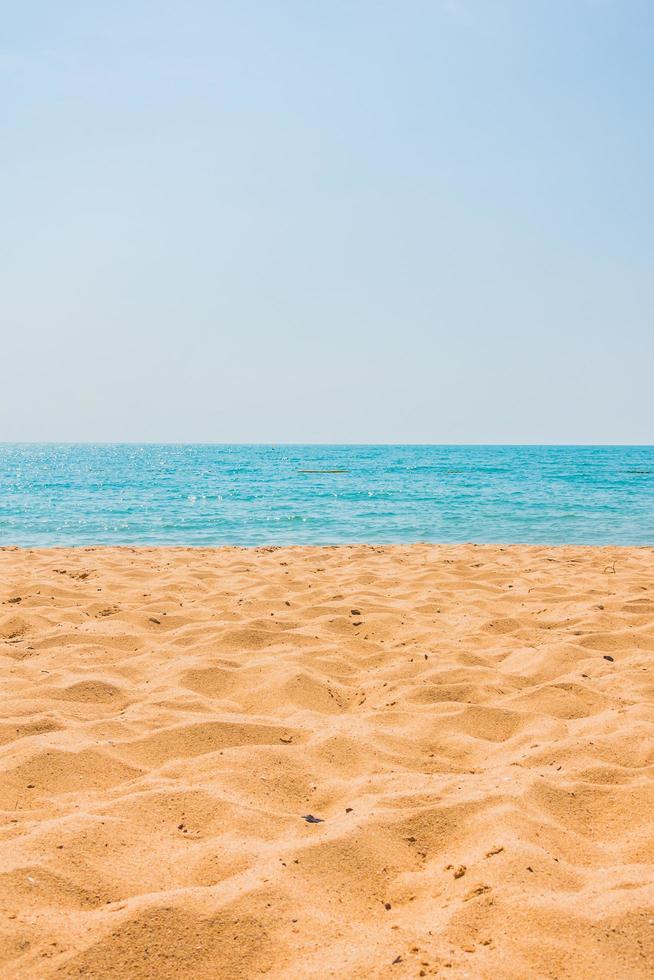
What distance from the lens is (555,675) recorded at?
4.07 metres

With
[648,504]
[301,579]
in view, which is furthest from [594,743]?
[648,504]

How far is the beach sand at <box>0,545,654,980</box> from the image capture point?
70.2 inches

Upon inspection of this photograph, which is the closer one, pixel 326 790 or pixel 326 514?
pixel 326 790

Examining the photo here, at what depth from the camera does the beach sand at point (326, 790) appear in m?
1.78

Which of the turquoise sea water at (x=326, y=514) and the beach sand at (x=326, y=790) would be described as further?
the turquoise sea water at (x=326, y=514)

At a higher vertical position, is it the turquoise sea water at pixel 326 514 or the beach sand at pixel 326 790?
the beach sand at pixel 326 790

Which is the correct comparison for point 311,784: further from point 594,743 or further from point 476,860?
point 594,743

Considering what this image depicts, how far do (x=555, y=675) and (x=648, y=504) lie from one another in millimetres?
16125

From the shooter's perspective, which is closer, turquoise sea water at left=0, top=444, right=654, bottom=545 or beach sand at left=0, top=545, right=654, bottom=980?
beach sand at left=0, top=545, right=654, bottom=980

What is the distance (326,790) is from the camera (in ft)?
8.99

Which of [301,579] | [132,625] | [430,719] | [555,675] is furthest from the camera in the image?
[301,579]

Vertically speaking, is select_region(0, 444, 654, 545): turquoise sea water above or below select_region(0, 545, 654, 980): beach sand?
below

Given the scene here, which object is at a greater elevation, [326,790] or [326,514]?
[326,790]

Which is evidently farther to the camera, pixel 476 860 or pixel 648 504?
pixel 648 504
